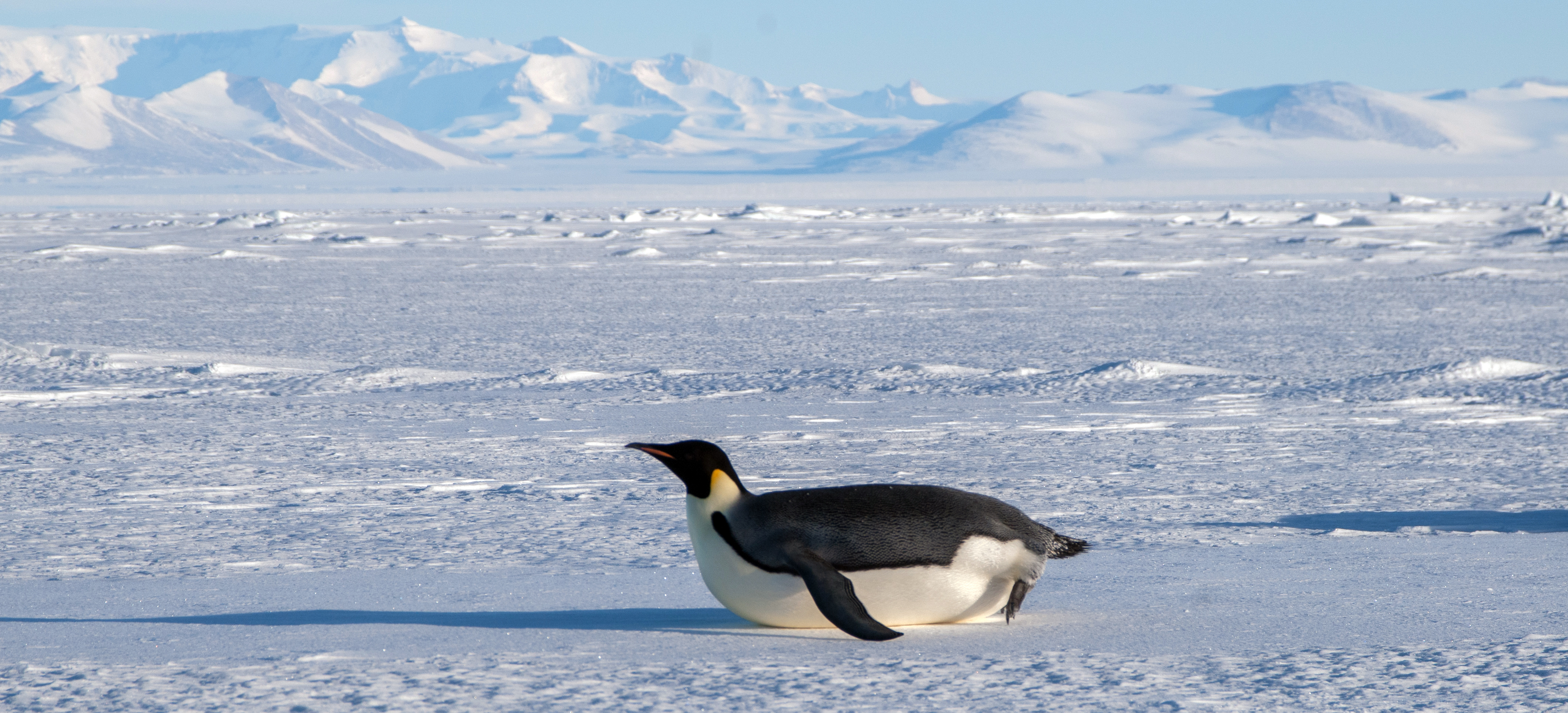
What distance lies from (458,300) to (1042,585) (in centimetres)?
1217

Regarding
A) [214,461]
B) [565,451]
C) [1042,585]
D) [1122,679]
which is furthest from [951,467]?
[1122,679]

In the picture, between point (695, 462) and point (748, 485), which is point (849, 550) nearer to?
point (695, 462)

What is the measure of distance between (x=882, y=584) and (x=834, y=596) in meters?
0.14

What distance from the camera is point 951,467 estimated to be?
5.54 m

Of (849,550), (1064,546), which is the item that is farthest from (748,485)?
(849,550)

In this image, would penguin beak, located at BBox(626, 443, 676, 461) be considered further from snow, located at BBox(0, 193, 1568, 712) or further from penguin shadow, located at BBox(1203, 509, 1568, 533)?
penguin shadow, located at BBox(1203, 509, 1568, 533)

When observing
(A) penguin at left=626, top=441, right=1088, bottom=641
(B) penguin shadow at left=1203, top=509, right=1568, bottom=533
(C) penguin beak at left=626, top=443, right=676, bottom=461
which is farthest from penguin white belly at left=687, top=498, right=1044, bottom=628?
(B) penguin shadow at left=1203, top=509, right=1568, bottom=533

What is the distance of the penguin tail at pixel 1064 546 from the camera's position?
2998 mm

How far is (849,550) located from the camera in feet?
9.21

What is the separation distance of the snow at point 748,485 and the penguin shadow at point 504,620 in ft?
0.05

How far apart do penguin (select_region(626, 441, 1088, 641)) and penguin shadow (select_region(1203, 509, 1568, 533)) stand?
165 centimetres

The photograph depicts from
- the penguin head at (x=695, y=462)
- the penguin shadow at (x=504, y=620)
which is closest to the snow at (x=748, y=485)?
the penguin shadow at (x=504, y=620)

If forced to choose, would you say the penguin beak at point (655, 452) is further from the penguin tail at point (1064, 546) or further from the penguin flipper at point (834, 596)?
the penguin tail at point (1064, 546)

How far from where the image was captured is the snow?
8.61ft
